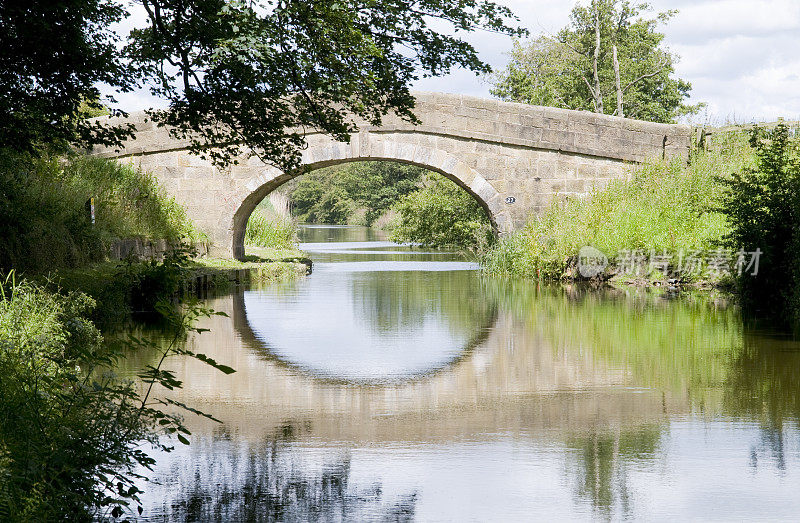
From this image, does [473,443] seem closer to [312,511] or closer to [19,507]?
[312,511]

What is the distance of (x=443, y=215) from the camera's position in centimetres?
2931

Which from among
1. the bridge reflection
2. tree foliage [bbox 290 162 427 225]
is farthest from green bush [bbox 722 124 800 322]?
tree foliage [bbox 290 162 427 225]

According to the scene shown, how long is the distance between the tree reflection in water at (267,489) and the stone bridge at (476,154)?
15197 mm

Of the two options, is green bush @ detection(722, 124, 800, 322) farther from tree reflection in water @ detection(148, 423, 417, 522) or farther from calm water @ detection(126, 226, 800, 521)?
tree reflection in water @ detection(148, 423, 417, 522)

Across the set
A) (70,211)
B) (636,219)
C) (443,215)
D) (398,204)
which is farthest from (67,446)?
(398,204)

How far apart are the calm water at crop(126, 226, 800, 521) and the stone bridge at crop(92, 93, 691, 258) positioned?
29.5 feet

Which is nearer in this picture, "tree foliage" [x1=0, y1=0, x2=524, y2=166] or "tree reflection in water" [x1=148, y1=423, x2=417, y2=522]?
"tree reflection in water" [x1=148, y1=423, x2=417, y2=522]

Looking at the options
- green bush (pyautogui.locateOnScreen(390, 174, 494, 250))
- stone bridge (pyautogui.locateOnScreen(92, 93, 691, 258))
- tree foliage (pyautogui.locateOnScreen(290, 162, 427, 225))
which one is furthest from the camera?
tree foliage (pyautogui.locateOnScreen(290, 162, 427, 225))

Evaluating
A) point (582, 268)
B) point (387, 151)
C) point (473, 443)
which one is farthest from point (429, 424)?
point (387, 151)

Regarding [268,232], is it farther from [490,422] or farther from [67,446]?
[67,446]

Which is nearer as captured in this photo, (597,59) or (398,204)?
(398,204)

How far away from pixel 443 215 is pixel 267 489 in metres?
25.1

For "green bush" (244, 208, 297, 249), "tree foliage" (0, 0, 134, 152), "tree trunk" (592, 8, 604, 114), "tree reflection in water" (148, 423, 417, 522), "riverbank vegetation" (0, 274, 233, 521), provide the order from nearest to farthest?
"riverbank vegetation" (0, 274, 233, 521) < "tree reflection in water" (148, 423, 417, 522) < "tree foliage" (0, 0, 134, 152) < "green bush" (244, 208, 297, 249) < "tree trunk" (592, 8, 604, 114)

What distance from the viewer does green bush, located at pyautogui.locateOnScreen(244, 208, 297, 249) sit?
2633 cm
